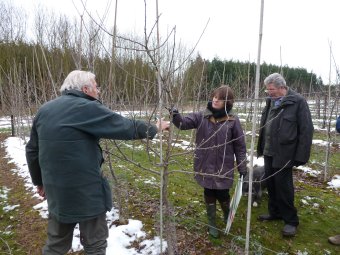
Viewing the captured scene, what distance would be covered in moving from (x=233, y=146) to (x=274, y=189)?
93 cm

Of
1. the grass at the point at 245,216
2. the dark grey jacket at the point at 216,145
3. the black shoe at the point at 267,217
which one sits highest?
the dark grey jacket at the point at 216,145

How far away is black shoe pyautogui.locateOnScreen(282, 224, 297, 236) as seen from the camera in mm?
3102

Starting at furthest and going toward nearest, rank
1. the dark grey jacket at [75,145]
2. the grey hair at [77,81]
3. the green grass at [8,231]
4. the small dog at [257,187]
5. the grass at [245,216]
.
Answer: the small dog at [257,187], the green grass at [8,231], the grass at [245,216], the grey hair at [77,81], the dark grey jacket at [75,145]

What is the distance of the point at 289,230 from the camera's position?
3117 millimetres

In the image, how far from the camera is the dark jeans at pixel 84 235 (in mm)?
2123

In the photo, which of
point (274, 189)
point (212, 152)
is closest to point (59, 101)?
point (212, 152)

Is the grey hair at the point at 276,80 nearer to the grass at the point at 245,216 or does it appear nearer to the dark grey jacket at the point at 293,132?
the dark grey jacket at the point at 293,132

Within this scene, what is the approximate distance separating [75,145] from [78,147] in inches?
1.0

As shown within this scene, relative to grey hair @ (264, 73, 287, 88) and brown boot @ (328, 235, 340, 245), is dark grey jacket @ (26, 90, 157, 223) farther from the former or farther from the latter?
brown boot @ (328, 235, 340, 245)

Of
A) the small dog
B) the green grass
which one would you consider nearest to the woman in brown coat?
the small dog

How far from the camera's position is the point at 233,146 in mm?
3008

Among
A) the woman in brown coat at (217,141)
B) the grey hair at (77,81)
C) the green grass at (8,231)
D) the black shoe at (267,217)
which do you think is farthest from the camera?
the black shoe at (267,217)

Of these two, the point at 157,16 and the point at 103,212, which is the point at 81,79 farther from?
the point at 103,212

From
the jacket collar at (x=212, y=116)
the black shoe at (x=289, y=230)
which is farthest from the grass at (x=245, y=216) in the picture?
the jacket collar at (x=212, y=116)
